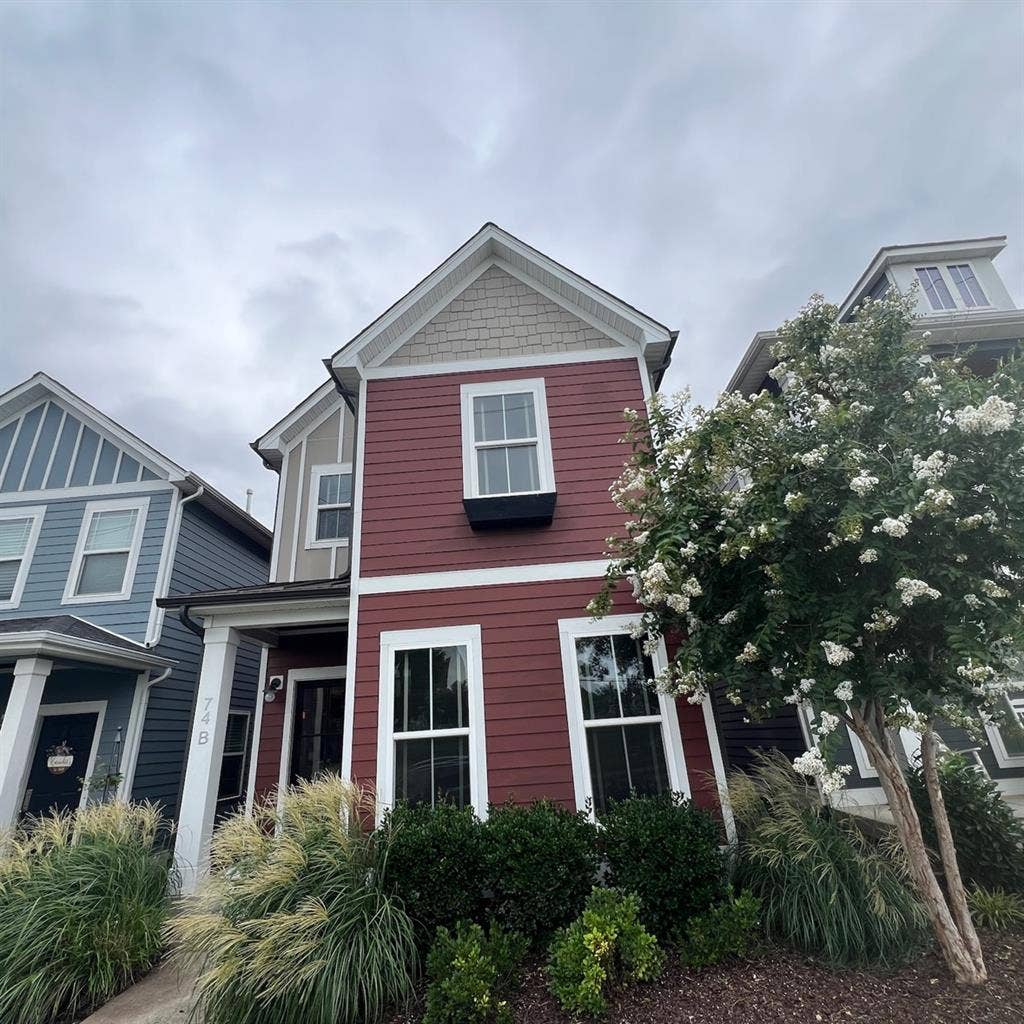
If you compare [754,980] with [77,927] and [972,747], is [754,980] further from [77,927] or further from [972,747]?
[972,747]

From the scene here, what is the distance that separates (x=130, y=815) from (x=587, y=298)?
7541 mm

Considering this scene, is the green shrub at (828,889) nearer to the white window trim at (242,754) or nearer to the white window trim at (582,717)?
the white window trim at (582,717)

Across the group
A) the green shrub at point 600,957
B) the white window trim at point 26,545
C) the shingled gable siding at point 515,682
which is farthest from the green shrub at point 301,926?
the white window trim at point 26,545

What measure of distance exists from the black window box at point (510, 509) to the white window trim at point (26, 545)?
8566 millimetres

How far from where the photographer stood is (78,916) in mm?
4016

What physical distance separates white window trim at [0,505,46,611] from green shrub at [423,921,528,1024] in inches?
377

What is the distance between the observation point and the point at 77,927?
3961 mm

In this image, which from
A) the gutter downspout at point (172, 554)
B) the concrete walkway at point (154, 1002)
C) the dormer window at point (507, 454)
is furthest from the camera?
the gutter downspout at point (172, 554)

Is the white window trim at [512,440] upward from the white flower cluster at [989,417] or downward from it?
upward

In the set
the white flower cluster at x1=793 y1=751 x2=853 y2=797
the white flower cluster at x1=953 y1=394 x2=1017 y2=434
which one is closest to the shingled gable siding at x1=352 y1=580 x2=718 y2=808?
the white flower cluster at x1=793 y1=751 x2=853 y2=797

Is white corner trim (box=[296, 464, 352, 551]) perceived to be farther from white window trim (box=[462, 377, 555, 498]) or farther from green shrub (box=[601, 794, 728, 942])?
green shrub (box=[601, 794, 728, 942])

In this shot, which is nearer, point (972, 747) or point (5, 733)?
point (5, 733)

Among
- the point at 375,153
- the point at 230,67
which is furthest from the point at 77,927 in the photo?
the point at 375,153

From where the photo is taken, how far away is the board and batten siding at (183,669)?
26.9 feet
